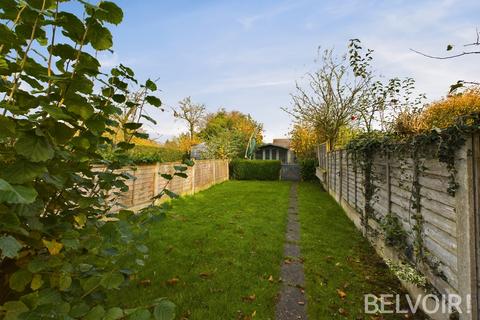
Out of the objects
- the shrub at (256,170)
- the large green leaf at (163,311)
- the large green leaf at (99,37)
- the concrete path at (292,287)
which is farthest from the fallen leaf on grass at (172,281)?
the shrub at (256,170)

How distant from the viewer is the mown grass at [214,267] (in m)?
3.79

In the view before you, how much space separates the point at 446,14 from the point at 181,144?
150 feet

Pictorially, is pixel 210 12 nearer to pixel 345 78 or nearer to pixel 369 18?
pixel 369 18

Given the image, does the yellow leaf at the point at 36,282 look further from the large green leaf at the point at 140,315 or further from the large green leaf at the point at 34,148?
the large green leaf at the point at 34,148

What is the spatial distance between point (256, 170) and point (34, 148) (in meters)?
25.2

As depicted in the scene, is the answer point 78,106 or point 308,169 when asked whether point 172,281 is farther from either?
point 308,169

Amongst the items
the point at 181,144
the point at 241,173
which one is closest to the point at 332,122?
the point at 241,173

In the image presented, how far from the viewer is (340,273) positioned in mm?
4957

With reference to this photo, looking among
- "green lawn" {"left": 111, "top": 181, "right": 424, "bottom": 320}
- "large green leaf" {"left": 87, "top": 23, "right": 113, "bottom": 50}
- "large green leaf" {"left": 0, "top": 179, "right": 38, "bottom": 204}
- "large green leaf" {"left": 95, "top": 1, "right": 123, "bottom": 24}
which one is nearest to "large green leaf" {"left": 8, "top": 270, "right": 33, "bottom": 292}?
"large green leaf" {"left": 0, "top": 179, "right": 38, "bottom": 204}

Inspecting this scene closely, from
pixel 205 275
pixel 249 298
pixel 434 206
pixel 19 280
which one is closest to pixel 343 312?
pixel 249 298

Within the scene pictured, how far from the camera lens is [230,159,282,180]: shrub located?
26031 millimetres

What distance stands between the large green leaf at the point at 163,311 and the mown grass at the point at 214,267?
3.51ft

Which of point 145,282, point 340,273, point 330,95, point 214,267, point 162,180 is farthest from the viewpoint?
point 330,95

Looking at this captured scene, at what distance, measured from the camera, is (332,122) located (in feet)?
66.7
